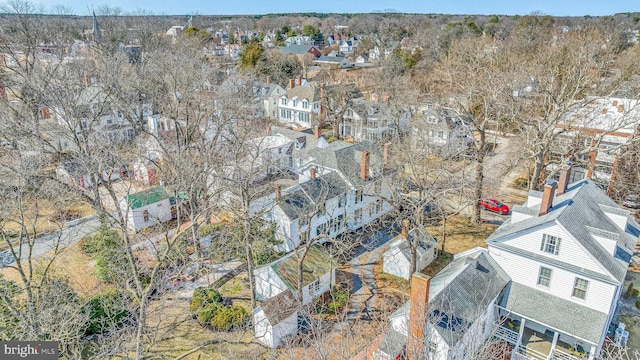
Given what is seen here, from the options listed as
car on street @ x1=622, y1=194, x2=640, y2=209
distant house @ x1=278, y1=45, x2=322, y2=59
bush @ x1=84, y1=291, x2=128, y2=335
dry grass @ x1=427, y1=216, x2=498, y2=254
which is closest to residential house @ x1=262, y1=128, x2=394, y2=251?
dry grass @ x1=427, y1=216, x2=498, y2=254

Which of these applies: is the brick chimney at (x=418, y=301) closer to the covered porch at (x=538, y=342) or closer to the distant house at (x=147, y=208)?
the covered porch at (x=538, y=342)

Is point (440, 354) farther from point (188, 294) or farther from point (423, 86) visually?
point (423, 86)

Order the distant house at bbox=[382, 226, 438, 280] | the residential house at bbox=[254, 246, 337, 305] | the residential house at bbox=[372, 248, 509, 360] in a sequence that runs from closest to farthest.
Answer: the residential house at bbox=[372, 248, 509, 360]
the residential house at bbox=[254, 246, 337, 305]
the distant house at bbox=[382, 226, 438, 280]

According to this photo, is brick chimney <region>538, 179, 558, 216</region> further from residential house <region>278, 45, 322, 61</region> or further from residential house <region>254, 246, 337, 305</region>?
residential house <region>278, 45, 322, 61</region>

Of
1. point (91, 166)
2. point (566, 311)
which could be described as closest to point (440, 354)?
point (566, 311)

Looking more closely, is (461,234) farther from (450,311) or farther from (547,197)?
(450,311)

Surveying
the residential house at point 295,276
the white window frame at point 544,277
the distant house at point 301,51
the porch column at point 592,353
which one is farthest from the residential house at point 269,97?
the porch column at point 592,353
